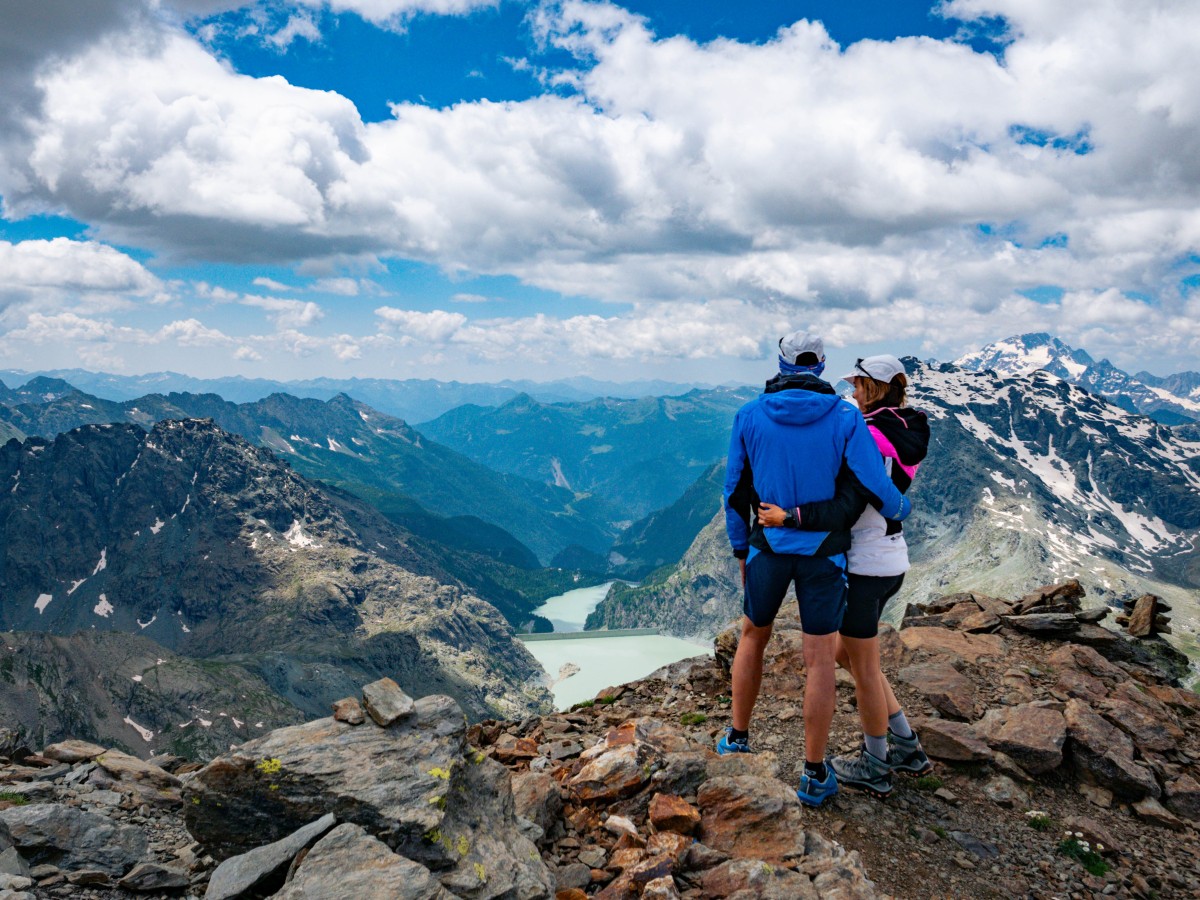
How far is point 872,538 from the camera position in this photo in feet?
29.1

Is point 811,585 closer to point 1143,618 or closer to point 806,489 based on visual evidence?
point 806,489

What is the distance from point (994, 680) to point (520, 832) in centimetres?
1152

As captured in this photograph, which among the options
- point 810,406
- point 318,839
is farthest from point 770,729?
point 318,839

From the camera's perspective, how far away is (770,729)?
12.4 m

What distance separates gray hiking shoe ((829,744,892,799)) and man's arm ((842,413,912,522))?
416 centimetres

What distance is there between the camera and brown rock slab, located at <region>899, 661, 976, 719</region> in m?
12.9

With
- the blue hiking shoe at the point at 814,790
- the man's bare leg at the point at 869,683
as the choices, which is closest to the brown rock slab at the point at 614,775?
the blue hiking shoe at the point at 814,790

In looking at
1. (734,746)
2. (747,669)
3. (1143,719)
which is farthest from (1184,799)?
(747,669)

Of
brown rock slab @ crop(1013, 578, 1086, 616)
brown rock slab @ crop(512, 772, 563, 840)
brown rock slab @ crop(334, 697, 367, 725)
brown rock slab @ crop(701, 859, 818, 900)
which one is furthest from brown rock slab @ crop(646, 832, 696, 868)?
brown rock slab @ crop(1013, 578, 1086, 616)

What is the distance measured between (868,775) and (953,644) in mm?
7437

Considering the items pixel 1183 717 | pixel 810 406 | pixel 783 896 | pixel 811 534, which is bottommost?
pixel 1183 717

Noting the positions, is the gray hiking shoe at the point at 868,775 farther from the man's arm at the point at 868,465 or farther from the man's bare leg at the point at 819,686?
the man's arm at the point at 868,465

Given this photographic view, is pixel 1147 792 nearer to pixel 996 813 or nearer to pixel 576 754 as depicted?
pixel 996 813

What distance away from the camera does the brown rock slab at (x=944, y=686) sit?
12.9 meters
